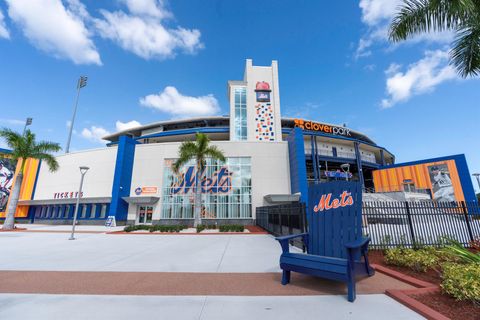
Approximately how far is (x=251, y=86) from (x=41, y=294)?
32.4m

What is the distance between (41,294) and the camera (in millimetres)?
3564

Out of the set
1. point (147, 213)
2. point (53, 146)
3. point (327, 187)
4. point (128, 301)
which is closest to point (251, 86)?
point (147, 213)

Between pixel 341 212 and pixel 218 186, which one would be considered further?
pixel 218 186

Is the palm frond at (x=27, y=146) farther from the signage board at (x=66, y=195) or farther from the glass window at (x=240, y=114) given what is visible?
the glass window at (x=240, y=114)

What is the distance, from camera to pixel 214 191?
22.9 m

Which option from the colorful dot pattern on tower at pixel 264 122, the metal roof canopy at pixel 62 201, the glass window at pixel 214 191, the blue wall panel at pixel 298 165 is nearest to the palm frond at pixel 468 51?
the blue wall panel at pixel 298 165

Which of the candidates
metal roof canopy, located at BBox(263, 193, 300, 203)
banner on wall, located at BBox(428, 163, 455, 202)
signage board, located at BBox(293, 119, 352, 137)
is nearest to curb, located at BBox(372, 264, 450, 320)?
metal roof canopy, located at BBox(263, 193, 300, 203)

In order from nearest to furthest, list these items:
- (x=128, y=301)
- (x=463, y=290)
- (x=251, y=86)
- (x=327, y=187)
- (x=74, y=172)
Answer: (x=463, y=290) → (x=128, y=301) → (x=327, y=187) → (x=74, y=172) → (x=251, y=86)

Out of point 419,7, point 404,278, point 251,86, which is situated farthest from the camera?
point 251,86

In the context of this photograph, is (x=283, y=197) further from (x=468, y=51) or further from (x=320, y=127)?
(x=320, y=127)

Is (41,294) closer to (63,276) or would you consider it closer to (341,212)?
(63,276)

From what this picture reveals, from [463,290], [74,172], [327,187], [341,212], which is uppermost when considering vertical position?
[74,172]

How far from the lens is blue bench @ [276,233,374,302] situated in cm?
318

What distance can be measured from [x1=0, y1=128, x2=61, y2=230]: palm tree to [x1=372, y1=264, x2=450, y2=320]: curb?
1029 inches
